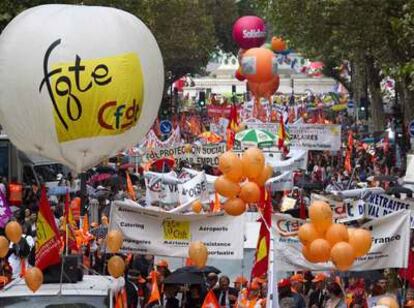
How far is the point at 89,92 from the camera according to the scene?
44.9 feet

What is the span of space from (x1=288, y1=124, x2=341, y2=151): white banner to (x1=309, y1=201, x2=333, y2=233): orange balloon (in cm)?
1811

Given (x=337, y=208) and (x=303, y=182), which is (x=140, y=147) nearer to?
(x=303, y=182)

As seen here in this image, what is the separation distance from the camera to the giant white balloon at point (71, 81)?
13680 millimetres

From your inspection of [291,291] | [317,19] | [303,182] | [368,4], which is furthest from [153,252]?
[317,19]

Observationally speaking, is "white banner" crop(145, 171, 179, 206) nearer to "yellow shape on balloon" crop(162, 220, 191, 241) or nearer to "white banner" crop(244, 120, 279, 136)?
"yellow shape on balloon" crop(162, 220, 191, 241)

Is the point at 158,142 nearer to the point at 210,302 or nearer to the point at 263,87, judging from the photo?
the point at 263,87

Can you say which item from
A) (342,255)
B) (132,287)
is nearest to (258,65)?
(132,287)

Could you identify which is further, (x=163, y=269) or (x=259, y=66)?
(x=259, y=66)

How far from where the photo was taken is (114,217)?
45.9 feet

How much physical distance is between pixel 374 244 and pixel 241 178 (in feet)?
5.16

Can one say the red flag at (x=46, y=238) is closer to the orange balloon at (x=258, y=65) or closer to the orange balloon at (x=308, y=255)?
the orange balloon at (x=308, y=255)

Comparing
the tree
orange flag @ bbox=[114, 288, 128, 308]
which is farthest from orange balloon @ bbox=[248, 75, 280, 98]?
orange flag @ bbox=[114, 288, 128, 308]

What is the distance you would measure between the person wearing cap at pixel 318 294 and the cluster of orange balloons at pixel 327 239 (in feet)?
8.29

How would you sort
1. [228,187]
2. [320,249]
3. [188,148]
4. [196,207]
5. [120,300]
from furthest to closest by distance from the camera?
[188,148], [196,207], [228,187], [120,300], [320,249]
